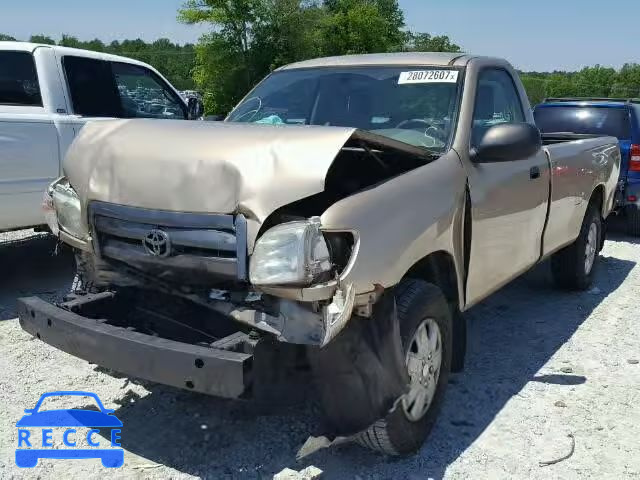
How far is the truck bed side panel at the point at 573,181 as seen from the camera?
15.8ft

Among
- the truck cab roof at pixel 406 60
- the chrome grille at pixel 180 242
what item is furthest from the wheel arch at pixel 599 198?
the chrome grille at pixel 180 242

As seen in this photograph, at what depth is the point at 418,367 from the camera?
310cm

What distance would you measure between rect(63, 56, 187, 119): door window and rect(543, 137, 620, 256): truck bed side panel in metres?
4.20

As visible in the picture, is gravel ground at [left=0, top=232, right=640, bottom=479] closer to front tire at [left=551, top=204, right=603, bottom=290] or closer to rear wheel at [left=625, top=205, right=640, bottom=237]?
front tire at [left=551, top=204, right=603, bottom=290]

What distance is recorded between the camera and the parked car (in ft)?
18.0

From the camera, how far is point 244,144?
2.85 meters

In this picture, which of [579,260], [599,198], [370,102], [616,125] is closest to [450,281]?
[370,102]

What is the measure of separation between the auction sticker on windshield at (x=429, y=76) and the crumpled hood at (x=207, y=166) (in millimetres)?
1270

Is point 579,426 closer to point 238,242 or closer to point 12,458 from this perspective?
point 238,242

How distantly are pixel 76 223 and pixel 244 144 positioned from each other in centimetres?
100

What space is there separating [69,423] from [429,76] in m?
2.78

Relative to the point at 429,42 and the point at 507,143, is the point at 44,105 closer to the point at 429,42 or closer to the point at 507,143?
the point at 507,143

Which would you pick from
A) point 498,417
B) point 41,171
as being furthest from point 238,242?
point 41,171

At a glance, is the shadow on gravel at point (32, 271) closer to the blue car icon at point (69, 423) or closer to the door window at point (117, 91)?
the door window at point (117, 91)
